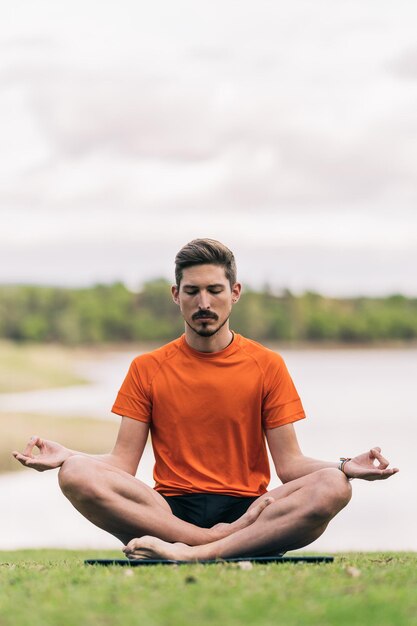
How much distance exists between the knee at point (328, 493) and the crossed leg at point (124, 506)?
274mm

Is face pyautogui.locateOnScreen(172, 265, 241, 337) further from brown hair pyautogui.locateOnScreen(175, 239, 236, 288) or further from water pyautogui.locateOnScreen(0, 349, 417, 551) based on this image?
water pyautogui.locateOnScreen(0, 349, 417, 551)

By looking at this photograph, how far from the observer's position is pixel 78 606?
15.0 feet

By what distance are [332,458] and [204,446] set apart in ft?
45.8

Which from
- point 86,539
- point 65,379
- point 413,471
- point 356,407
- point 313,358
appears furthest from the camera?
point 313,358

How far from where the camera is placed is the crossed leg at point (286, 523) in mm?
5895

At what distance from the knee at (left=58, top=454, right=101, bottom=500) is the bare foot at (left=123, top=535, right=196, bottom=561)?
15.0 inches

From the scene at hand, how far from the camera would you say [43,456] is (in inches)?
239

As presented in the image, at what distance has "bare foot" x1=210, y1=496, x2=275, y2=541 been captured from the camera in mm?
5949

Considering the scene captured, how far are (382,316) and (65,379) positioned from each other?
3198 centimetres

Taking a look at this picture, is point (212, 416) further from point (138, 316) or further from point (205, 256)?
point (138, 316)

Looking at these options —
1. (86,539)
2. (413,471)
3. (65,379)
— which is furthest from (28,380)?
(86,539)

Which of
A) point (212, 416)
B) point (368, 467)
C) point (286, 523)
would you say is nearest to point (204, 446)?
point (212, 416)

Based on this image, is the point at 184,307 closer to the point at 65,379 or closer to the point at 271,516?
the point at 271,516

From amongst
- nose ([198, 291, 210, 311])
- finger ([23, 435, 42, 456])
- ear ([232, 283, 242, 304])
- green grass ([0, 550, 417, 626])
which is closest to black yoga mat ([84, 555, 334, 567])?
green grass ([0, 550, 417, 626])
